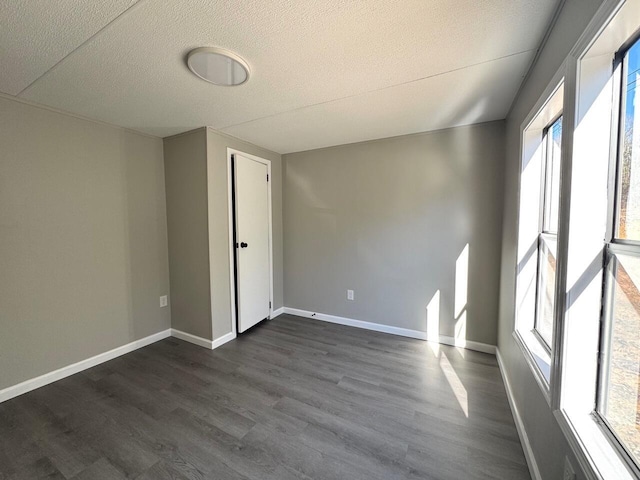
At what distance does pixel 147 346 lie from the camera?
106 inches

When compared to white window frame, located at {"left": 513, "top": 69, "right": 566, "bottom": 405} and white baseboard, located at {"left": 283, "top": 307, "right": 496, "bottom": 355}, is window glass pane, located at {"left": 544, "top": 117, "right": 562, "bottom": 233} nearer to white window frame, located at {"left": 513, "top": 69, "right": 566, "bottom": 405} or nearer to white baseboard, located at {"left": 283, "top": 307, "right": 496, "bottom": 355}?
white window frame, located at {"left": 513, "top": 69, "right": 566, "bottom": 405}

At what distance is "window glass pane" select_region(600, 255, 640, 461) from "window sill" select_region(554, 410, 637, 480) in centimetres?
5

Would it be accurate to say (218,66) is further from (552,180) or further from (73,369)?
(73,369)

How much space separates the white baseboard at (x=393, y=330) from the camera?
2.52 m

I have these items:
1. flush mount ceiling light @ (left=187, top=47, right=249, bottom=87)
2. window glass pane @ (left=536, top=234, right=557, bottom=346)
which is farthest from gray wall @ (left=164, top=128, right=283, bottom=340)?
window glass pane @ (left=536, top=234, right=557, bottom=346)

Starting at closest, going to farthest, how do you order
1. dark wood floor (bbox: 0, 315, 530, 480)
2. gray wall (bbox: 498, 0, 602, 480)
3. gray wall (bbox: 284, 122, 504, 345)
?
gray wall (bbox: 498, 0, 602, 480) < dark wood floor (bbox: 0, 315, 530, 480) < gray wall (bbox: 284, 122, 504, 345)

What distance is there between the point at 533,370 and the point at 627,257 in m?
0.82

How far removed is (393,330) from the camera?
2922 millimetres

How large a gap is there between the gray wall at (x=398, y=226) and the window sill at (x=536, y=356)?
0.83 meters

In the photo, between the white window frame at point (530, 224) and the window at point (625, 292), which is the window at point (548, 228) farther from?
the window at point (625, 292)

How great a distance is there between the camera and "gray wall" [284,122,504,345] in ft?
8.03

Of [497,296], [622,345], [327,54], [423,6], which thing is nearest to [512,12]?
[423,6]

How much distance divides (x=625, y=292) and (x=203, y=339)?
305 cm

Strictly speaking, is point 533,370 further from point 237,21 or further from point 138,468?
point 237,21
